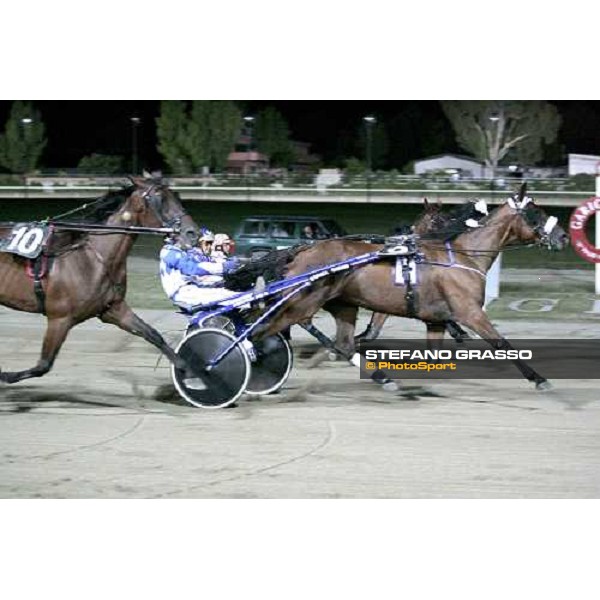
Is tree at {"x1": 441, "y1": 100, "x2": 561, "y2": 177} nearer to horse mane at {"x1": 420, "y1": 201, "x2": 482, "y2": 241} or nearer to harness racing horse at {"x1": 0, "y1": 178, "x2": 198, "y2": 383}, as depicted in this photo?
horse mane at {"x1": 420, "y1": 201, "x2": 482, "y2": 241}

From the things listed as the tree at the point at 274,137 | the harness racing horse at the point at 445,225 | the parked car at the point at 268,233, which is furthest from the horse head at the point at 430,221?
the tree at the point at 274,137

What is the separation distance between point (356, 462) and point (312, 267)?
2189 mm

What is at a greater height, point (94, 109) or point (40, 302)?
point (94, 109)

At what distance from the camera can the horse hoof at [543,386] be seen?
25.4ft

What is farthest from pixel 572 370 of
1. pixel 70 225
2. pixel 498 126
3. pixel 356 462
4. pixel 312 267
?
pixel 498 126

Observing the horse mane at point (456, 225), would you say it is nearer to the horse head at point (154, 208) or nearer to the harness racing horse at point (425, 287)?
the harness racing horse at point (425, 287)

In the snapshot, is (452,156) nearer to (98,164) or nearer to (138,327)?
(98,164)

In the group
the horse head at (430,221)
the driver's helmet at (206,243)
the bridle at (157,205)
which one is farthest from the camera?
the horse head at (430,221)

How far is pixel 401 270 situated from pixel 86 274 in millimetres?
2335

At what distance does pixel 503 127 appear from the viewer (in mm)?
19859

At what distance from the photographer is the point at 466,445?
6.20 metres

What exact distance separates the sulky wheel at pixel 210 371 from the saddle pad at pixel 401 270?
4.58 ft

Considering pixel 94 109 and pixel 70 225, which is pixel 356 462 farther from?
pixel 94 109
